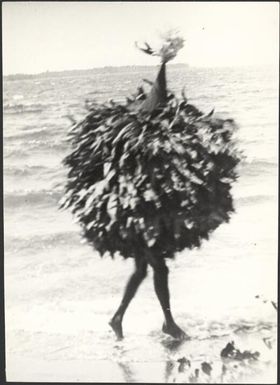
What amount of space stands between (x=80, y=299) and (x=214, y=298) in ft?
0.76

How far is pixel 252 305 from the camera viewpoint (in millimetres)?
1050

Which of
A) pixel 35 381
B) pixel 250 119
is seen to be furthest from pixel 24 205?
pixel 250 119

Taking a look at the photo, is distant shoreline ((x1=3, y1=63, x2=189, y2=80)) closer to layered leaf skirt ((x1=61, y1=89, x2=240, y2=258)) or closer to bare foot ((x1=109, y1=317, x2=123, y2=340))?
layered leaf skirt ((x1=61, y1=89, x2=240, y2=258))

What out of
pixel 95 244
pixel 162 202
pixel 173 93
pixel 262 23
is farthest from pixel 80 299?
pixel 262 23

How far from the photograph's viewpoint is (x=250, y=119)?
1048mm

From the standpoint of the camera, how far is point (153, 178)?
1.03m

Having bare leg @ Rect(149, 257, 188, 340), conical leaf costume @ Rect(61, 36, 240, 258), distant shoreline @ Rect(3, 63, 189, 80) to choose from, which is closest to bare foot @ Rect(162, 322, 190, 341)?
bare leg @ Rect(149, 257, 188, 340)

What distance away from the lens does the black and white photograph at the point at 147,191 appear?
1.03 meters

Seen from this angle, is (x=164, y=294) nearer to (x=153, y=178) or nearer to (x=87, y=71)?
(x=153, y=178)

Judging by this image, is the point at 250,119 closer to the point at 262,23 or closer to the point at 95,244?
the point at 262,23

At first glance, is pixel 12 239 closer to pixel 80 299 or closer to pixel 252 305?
pixel 80 299

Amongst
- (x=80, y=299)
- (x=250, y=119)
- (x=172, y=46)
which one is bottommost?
(x=80, y=299)

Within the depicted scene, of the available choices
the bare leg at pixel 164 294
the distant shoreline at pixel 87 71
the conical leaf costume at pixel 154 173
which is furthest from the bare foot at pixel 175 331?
the distant shoreline at pixel 87 71

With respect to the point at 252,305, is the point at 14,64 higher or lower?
higher
